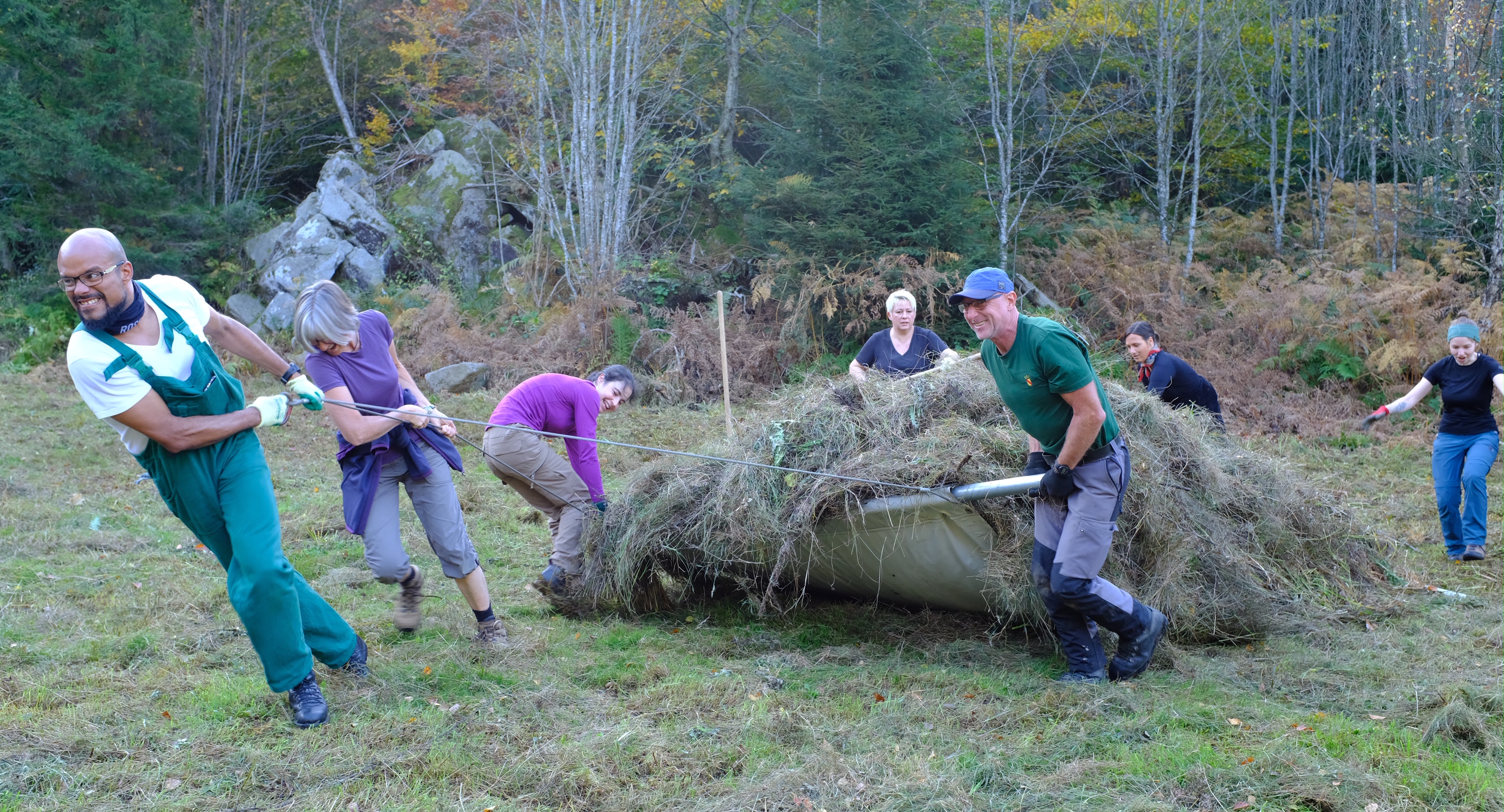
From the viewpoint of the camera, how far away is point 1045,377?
3.97 m

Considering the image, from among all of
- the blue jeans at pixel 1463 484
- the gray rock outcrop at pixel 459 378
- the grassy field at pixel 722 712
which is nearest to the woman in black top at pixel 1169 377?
the grassy field at pixel 722 712

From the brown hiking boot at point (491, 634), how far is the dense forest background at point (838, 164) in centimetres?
755

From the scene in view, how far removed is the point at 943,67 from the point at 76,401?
472 inches

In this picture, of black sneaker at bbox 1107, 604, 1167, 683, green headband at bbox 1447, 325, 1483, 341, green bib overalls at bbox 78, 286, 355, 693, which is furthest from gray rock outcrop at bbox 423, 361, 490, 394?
green headband at bbox 1447, 325, 1483, 341

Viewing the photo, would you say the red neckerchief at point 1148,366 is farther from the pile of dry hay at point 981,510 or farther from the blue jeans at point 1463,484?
the blue jeans at point 1463,484

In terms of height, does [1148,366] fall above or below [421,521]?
above

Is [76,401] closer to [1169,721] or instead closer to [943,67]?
[943,67]

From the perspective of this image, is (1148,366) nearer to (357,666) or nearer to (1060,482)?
(1060,482)

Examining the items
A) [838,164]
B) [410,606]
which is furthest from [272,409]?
[838,164]

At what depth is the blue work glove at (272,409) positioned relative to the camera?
144 inches

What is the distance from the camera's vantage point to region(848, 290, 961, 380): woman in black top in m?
6.75

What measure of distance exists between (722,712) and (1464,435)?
18.2 feet

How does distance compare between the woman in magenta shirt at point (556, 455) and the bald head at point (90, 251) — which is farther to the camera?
the woman in magenta shirt at point (556, 455)

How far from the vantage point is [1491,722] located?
354cm
